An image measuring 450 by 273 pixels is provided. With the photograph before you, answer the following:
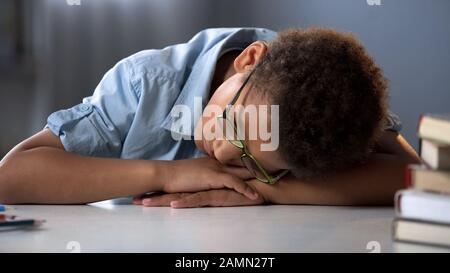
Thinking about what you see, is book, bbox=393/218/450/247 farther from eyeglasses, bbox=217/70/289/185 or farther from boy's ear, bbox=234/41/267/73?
boy's ear, bbox=234/41/267/73

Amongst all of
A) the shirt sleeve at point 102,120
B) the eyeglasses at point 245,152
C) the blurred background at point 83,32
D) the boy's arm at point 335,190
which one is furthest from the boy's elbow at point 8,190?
the blurred background at point 83,32

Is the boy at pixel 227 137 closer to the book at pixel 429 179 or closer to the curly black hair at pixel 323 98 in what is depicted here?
the curly black hair at pixel 323 98

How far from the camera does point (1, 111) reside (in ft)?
7.92

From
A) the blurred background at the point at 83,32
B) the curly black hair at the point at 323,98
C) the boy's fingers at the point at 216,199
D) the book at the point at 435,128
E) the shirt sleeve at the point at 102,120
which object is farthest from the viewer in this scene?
the blurred background at the point at 83,32

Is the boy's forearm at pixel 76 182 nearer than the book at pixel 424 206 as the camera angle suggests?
No

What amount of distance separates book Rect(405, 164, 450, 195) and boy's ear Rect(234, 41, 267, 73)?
501mm

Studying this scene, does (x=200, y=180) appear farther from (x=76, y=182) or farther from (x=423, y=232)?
(x=423, y=232)

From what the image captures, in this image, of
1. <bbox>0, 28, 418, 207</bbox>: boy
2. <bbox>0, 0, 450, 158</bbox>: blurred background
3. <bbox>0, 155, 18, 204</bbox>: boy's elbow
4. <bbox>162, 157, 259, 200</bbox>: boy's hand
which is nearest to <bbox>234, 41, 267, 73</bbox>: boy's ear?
<bbox>0, 28, 418, 207</bbox>: boy

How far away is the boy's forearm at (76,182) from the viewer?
116 centimetres

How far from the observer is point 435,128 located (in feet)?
2.41

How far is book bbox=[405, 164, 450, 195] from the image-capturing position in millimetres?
733
